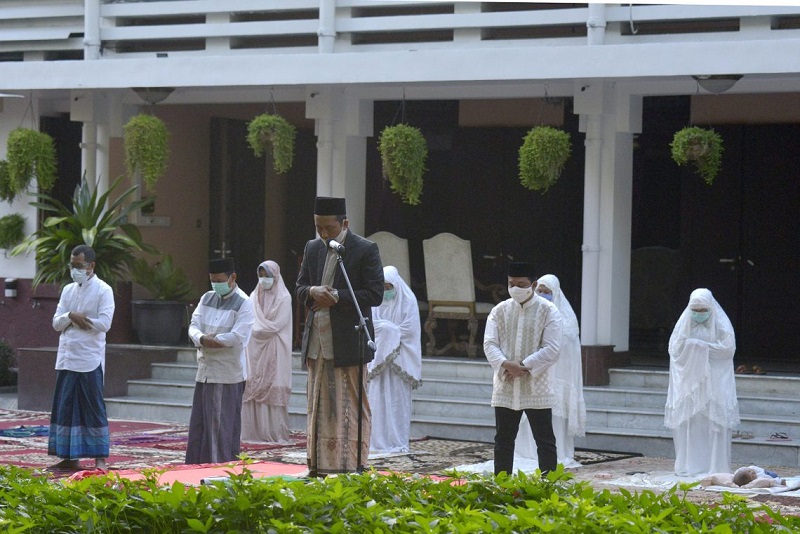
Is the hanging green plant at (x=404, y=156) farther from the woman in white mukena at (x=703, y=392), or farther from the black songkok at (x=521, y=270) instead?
the black songkok at (x=521, y=270)

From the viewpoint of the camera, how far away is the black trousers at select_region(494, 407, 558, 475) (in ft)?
32.3

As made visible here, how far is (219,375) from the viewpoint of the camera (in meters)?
11.3

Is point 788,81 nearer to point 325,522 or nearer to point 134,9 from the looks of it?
point 134,9

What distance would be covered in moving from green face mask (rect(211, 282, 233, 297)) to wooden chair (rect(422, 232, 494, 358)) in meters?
4.86

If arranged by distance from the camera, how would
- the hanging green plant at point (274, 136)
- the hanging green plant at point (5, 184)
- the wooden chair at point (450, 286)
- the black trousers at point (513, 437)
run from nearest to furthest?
1. the black trousers at point (513, 437)
2. the hanging green plant at point (274, 136)
3. the wooden chair at point (450, 286)
4. the hanging green plant at point (5, 184)

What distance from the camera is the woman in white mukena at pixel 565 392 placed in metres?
Answer: 12.6

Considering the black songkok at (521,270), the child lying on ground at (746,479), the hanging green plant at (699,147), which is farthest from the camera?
the hanging green plant at (699,147)

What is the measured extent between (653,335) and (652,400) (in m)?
3.62

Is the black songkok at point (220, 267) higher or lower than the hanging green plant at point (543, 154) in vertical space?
lower

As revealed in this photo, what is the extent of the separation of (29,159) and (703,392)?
27.9 ft

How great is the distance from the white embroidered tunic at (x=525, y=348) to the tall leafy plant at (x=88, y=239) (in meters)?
6.74

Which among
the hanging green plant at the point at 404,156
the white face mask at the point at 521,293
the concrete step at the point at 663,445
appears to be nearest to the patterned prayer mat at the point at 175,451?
the concrete step at the point at 663,445

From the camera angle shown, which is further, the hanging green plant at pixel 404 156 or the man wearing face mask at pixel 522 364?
the hanging green plant at pixel 404 156

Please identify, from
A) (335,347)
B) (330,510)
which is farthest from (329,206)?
(330,510)
